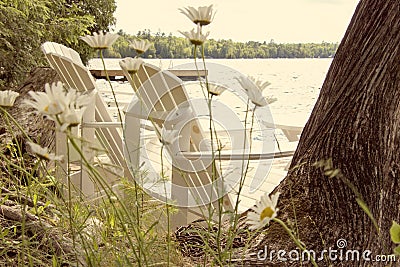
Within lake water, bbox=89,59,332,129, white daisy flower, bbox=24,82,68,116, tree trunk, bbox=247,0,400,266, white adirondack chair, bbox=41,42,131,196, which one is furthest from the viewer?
lake water, bbox=89,59,332,129

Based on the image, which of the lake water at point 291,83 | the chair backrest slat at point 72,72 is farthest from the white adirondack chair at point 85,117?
the lake water at point 291,83

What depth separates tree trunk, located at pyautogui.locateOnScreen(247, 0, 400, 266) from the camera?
4.73ft

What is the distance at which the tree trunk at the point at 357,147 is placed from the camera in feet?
4.73

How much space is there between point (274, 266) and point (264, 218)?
104cm

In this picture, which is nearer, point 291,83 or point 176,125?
point 176,125

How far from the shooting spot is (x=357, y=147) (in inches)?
59.3

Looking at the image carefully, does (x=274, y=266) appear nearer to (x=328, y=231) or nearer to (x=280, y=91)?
(x=328, y=231)

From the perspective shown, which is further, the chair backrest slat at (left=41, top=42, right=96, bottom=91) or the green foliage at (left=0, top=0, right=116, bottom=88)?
the green foliage at (left=0, top=0, right=116, bottom=88)

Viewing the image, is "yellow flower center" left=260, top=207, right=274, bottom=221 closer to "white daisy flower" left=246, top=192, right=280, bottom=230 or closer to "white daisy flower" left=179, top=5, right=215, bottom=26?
"white daisy flower" left=246, top=192, right=280, bottom=230

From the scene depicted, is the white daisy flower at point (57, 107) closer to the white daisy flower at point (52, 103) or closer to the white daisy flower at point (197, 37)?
the white daisy flower at point (52, 103)

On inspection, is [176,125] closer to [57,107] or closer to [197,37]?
[197,37]

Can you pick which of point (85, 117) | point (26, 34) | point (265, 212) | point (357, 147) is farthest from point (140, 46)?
point (26, 34)

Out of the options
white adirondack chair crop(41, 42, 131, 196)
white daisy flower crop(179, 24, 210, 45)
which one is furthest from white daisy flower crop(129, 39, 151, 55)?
white adirondack chair crop(41, 42, 131, 196)

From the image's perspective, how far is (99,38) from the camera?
0.80 metres
